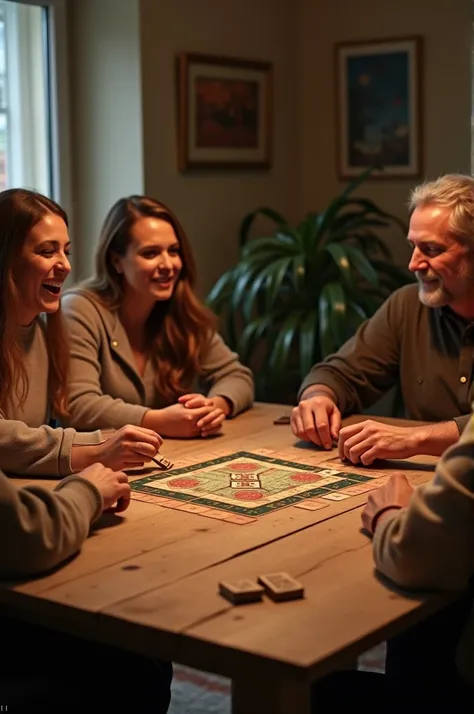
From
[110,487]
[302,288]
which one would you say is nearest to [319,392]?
[110,487]

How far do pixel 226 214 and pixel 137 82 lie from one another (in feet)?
2.16

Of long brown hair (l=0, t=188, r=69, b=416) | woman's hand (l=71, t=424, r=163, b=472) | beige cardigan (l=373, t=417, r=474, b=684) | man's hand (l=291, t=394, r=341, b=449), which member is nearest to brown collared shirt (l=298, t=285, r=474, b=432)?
man's hand (l=291, t=394, r=341, b=449)

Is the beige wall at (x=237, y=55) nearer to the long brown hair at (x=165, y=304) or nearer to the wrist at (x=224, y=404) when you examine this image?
the long brown hair at (x=165, y=304)

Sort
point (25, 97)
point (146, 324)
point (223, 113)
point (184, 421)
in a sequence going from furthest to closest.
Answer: point (223, 113), point (25, 97), point (146, 324), point (184, 421)

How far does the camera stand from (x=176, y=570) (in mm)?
1750

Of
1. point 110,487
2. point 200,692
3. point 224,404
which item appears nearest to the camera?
point 110,487

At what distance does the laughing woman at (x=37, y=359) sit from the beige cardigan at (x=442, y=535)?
0.79 m

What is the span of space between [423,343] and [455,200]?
375 millimetres

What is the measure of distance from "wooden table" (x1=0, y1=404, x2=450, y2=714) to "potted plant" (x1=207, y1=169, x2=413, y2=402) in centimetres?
157

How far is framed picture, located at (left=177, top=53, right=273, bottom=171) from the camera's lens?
3.87 m

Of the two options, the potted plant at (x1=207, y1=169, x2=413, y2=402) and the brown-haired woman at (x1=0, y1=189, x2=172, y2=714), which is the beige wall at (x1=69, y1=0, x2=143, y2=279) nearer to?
the potted plant at (x1=207, y1=169, x2=413, y2=402)

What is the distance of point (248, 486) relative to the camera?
2.21m

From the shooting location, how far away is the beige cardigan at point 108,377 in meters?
2.70

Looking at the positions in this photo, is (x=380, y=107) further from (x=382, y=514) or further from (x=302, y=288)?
(x=382, y=514)
